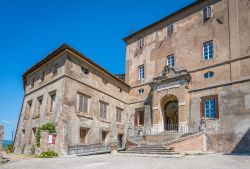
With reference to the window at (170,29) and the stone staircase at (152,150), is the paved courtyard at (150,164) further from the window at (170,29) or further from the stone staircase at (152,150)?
the window at (170,29)

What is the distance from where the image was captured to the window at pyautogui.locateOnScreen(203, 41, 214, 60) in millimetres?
21000

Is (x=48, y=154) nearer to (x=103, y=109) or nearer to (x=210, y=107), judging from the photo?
(x=103, y=109)

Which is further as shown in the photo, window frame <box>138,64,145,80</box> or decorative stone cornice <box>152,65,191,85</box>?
window frame <box>138,64,145,80</box>

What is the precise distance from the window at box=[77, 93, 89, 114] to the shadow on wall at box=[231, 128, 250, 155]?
12.0 meters

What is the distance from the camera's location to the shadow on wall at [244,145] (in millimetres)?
16969

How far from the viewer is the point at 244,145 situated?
56.1 ft

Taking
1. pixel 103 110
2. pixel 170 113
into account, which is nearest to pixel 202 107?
pixel 170 113

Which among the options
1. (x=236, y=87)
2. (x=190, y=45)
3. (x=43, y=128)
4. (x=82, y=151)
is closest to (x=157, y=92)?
(x=190, y=45)

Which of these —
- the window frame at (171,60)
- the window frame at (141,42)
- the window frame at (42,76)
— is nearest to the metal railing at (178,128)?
the window frame at (171,60)

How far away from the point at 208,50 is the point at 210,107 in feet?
17.0

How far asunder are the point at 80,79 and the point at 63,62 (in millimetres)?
2029

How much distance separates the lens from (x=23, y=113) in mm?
24516

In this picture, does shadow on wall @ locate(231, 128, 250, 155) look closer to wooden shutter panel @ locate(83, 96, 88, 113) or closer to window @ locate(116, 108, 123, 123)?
window @ locate(116, 108, 123, 123)

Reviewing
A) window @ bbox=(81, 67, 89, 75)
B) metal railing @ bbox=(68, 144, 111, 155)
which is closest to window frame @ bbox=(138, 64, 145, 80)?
window @ bbox=(81, 67, 89, 75)
